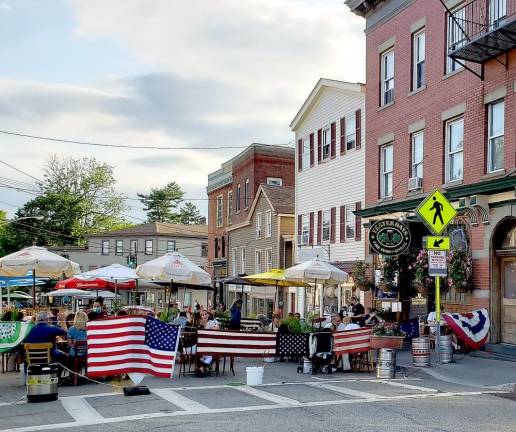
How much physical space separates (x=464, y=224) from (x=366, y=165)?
6814 millimetres

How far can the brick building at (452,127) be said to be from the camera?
717 inches

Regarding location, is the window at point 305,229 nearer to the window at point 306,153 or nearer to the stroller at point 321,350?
the window at point 306,153

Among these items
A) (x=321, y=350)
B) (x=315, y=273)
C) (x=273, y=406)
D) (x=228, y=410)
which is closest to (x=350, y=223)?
(x=315, y=273)

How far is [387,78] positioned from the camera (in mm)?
24625

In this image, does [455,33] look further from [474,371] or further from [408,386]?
[408,386]

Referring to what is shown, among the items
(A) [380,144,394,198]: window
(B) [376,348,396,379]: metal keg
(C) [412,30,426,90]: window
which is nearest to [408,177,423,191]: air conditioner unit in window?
(A) [380,144,394,198]: window

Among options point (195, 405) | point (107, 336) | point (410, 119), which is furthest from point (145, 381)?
point (410, 119)

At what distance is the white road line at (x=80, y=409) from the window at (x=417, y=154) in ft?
44.6

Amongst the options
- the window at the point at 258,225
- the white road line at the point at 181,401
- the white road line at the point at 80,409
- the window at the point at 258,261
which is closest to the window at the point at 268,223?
the window at the point at 258,225

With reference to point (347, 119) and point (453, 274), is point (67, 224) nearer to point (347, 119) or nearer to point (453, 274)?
point (347, 119)

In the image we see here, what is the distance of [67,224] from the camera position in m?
85.1

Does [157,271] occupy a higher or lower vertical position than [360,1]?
lower

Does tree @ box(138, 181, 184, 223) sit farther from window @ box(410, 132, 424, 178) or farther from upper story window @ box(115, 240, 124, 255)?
window @ box(410, 132, 424, 178)

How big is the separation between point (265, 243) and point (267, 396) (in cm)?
2930
